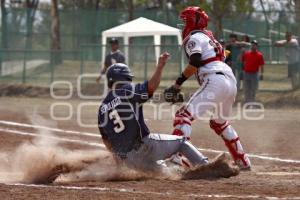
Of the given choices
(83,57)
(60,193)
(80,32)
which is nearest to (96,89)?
(83,57)

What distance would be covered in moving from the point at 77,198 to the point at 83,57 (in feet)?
72.9

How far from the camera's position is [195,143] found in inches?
558

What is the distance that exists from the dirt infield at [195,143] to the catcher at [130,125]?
Result: 0.89 ft

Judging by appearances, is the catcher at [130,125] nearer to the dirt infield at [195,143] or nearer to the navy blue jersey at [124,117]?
the navy blue jersey at [124,117]

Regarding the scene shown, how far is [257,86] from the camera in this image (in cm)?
2441

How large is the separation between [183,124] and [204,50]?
95 centimetres

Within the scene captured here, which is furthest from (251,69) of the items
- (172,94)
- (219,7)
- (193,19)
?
(172,94)

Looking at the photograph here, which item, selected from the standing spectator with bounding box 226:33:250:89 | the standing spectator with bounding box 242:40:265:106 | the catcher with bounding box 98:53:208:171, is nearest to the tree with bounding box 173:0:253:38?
the standing spectator with bounding box 226:33:250:89

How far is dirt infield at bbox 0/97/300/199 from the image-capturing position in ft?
26.1

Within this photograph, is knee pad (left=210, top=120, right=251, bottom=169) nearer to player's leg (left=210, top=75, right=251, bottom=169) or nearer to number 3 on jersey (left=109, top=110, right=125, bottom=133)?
player's leg (left=210, top=75, right=251, bottom=169)

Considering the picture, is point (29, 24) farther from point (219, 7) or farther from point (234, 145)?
point (234, 145)

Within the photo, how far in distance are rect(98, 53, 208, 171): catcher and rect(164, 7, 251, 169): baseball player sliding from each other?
1.67 feet

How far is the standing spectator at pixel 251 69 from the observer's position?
76.5 feet

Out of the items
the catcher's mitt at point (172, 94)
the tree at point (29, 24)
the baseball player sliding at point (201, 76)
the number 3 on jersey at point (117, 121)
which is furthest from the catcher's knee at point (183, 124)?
the tree at point (29, 24)
